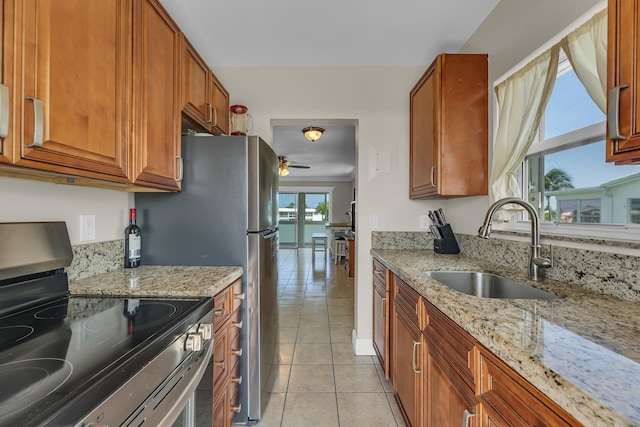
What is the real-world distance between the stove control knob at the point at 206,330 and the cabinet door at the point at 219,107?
1364 millimetres

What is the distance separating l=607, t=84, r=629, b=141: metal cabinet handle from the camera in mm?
736

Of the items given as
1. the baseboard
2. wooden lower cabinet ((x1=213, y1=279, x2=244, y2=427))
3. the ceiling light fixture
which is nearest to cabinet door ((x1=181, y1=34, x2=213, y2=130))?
wooden lower cabinet ((x1=213, y1=279, x2=244, y2=427))

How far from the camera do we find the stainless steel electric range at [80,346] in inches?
20.5

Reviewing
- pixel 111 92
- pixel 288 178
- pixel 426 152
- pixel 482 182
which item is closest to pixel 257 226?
pixel 111 92

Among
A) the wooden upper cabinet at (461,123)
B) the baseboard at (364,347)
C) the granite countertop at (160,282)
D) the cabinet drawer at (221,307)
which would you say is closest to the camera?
the granite countertop at (160,282)

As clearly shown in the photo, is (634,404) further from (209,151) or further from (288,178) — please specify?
(288,178)

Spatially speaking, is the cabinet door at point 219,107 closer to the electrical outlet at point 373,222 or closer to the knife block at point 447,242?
the electrical outlet at point 373,222

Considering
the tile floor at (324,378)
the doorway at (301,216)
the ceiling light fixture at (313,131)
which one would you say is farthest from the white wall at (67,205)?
the doorway at (301,216)

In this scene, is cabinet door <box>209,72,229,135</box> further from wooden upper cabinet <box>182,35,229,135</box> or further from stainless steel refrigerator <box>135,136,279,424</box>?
stainless steel refrigerator <box>135,136,279,424</box>

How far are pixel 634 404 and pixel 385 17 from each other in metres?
2.07

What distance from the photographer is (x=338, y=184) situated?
30.7 feet

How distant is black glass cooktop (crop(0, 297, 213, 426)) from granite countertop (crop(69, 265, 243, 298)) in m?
0.05

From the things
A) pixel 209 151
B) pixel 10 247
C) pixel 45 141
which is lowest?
pixel 10 247

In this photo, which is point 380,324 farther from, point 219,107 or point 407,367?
point 219,107
